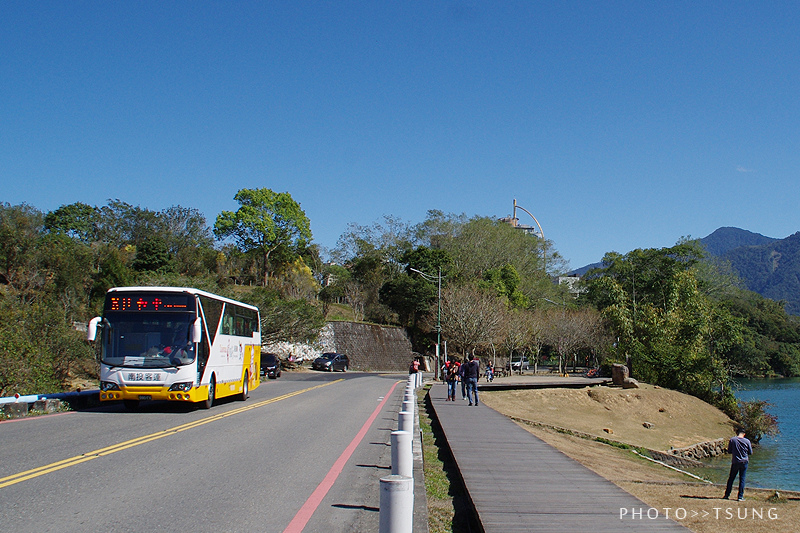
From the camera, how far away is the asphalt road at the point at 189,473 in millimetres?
6340

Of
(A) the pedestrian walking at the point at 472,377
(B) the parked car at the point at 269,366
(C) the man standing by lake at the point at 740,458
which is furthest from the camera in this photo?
(B) the parked car at the point at 269,366

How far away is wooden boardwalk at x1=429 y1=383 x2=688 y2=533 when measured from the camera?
657 centimetres

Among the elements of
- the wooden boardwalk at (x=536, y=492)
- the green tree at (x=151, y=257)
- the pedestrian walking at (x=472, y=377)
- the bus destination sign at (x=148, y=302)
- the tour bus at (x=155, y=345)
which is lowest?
the wooden boardwalk at (x=536, y=492)

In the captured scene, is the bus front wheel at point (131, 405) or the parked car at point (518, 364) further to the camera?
the parked car at point (518, 364)

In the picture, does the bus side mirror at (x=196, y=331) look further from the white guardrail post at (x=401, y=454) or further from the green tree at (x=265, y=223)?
the green tree at (x=265, y=223)

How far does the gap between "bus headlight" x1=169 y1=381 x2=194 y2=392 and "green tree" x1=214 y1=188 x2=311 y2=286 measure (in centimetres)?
5220

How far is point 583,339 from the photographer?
64.5 m

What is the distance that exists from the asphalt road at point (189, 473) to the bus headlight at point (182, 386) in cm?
68

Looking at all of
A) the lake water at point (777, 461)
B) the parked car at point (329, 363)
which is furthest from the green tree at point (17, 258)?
the lake water at point (777, 461)

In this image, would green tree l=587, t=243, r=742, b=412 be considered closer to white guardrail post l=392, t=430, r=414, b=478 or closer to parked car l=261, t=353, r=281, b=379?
parked car l=261, t=353, r=281, b=379

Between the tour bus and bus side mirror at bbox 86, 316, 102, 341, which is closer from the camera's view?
bus side mirror at bbox 86, 316, 102, 341

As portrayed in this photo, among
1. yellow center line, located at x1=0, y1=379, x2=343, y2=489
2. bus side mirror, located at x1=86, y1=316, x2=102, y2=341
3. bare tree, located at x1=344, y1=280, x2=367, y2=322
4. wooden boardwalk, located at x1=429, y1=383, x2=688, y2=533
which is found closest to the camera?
wooden boardwalk, located at x1=429, y1=383, x2=688, y2=533

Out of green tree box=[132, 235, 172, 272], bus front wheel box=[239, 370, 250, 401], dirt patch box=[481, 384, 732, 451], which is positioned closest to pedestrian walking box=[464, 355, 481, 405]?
dirt patch box=[481, 384, 732, 451]

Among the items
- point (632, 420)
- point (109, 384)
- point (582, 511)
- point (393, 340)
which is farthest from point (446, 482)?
point (393, 340)
